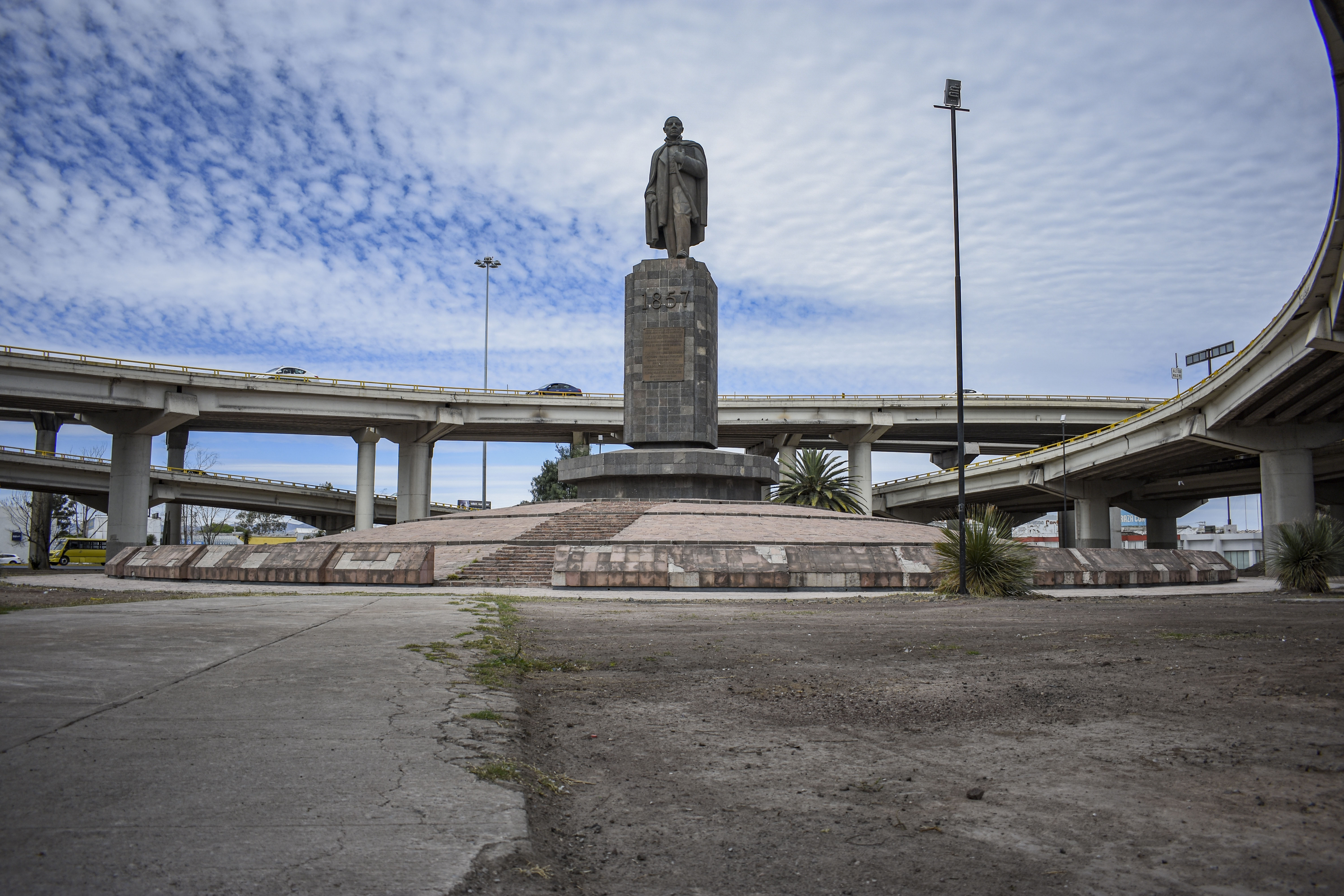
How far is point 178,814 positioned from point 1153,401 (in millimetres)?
69803

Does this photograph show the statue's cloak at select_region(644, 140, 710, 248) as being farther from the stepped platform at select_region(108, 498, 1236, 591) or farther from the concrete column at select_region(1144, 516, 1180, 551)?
the concrete column at select_region(1144, 516, 1180, 551)

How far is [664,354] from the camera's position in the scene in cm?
3531

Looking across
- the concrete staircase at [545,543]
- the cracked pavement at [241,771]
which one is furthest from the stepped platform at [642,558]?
the cracked pavement at [241,771]

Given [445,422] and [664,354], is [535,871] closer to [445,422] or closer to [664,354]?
[664,354]

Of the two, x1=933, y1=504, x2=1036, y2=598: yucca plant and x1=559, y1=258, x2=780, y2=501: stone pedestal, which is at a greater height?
x1=559, y1=258, x2=780, y2=501: stone pedestal

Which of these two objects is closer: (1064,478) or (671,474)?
(671,474)

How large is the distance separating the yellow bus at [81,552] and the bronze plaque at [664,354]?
151 ft

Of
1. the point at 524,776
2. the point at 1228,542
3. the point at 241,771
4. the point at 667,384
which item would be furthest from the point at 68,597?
the point at 1228,542

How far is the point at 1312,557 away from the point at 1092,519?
35.8 meters

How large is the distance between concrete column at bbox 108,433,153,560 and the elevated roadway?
50094mm

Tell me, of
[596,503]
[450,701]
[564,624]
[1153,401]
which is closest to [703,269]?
[596,503]

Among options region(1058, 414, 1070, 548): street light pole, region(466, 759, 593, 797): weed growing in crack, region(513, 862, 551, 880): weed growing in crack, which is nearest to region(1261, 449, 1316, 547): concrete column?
region(1058, 414, 1070, 548): street light pole

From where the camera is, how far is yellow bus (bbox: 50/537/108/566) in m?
60.2

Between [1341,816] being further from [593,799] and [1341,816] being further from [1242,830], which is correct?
[593,799]
